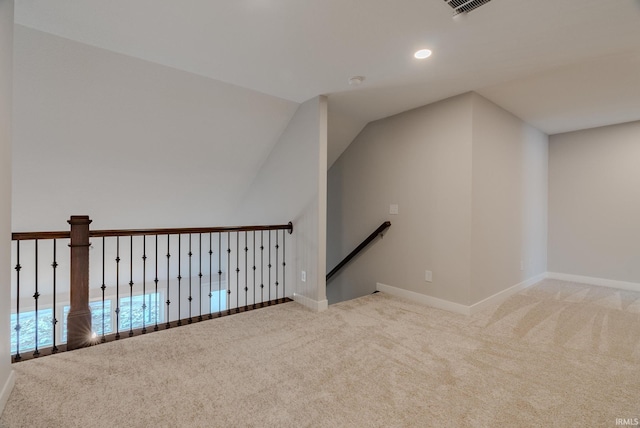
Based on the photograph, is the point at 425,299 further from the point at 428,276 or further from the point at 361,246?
the point at 361,246

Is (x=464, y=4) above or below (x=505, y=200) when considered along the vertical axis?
above

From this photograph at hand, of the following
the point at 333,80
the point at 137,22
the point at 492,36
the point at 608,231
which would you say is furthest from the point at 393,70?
the point at 608,231

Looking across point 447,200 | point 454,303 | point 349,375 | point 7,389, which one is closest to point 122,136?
point 7,389

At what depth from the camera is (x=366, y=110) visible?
365 centimetres

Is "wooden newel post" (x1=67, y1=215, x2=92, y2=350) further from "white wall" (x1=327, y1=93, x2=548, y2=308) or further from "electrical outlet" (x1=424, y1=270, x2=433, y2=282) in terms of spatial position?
"electrical outlet" (x1=424, y1=270, x2=433, y2=282)

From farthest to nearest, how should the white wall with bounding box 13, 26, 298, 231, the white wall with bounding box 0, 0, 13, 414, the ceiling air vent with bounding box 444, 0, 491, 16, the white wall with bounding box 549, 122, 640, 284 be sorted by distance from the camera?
the white wall with bounding box 549, 122, 640, 284 → the white wall with bounding box 13, 26, 298, 231 → the ceiling air vent with bounding box 444, 0, 491, 16 → the white wall with bounding box 0, 0, 13, 414

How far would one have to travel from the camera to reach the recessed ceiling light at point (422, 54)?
2293mm

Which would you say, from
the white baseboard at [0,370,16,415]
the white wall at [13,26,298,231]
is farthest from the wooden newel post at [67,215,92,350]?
the white wall at [13,26,298,231]

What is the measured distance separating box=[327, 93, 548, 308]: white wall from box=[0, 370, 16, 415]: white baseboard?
3.45 m

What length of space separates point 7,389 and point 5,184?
117 centimetres

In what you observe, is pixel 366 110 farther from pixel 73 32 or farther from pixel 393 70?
pixel 73 32

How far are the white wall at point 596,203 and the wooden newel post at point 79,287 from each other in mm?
6049

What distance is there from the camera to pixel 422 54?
2.34 m

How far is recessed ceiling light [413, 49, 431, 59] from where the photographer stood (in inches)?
90.3
